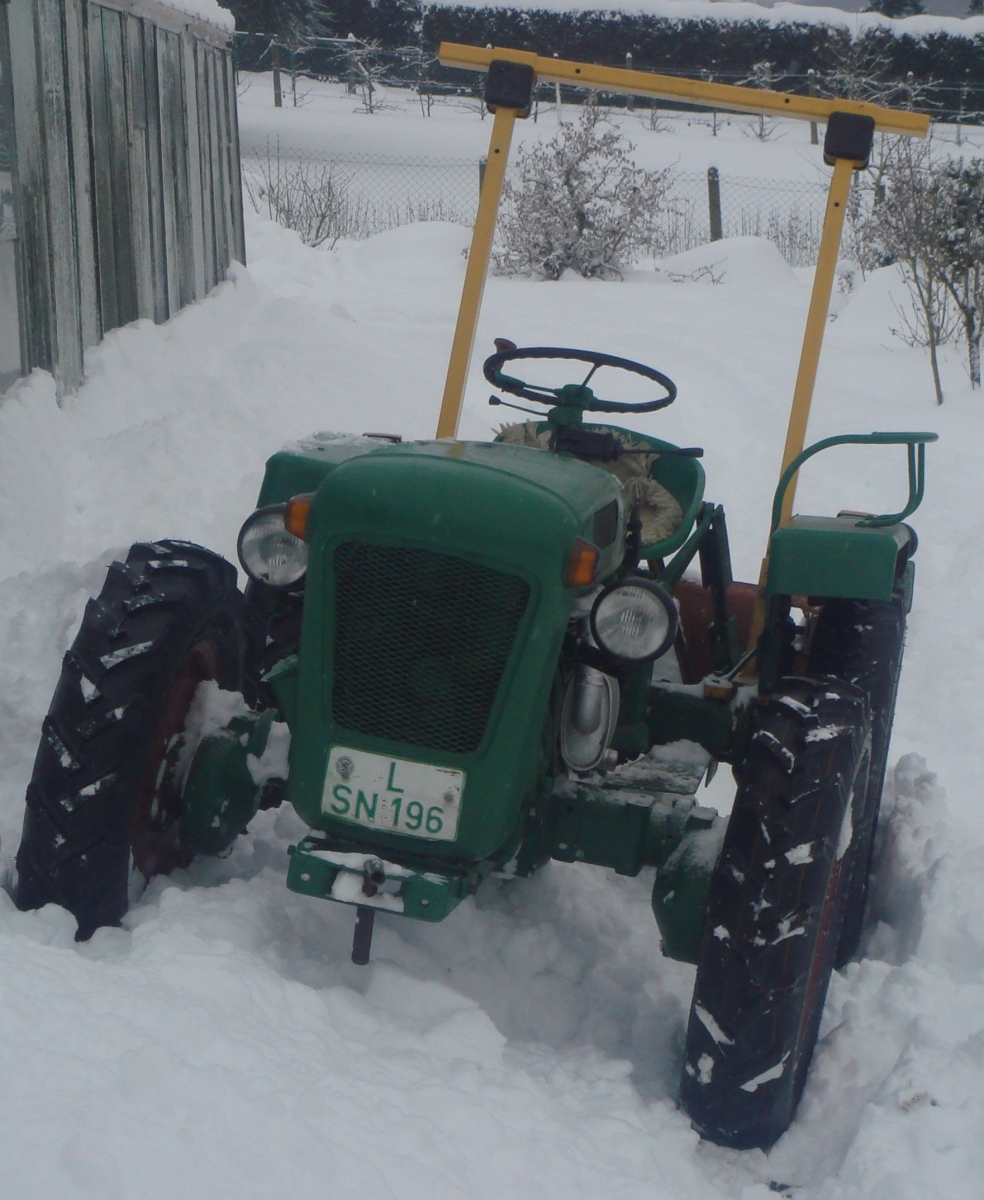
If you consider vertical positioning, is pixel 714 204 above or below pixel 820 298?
below

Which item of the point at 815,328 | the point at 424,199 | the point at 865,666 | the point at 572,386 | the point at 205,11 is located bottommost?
the point at 424,199

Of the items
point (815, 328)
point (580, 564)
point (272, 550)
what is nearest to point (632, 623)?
point (580, 564)

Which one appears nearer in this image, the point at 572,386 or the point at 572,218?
the point at 572,386

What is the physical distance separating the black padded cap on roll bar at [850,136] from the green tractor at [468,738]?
1.05m

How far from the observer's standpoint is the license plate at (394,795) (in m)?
2.54

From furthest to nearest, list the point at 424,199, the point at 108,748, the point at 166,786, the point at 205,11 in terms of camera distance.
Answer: the point at 424,199, the point at 205,11, the point at 166,786, the point at 108,748

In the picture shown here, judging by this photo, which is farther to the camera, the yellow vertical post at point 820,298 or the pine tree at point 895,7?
the pine tree at point 895,7

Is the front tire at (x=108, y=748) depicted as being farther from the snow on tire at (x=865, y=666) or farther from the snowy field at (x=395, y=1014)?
the snow on tire at (x=865, y=666)

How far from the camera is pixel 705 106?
11.9ft

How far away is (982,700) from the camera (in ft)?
17.1

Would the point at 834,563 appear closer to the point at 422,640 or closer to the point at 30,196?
the point at 422,640

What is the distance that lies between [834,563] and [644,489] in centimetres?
67

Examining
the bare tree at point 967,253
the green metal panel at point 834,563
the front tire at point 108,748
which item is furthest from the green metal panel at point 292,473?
the bare tree at point 967,253

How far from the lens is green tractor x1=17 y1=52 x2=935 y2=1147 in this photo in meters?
2.51
